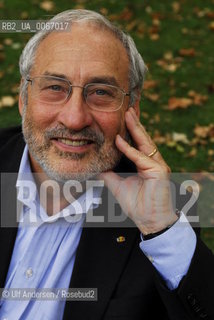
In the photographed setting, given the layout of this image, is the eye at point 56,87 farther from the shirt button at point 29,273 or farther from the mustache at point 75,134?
the shirt button at point 29,273

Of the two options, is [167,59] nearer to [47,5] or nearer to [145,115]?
[145,115]

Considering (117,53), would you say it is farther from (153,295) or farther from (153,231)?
(153,295)

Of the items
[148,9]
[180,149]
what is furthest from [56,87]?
[148,9]

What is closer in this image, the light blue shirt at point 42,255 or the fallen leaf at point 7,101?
the light blue shirt at point 42,255

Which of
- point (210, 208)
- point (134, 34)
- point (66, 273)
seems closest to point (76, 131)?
point (66, 273)

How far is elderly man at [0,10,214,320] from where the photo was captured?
2.35 metres

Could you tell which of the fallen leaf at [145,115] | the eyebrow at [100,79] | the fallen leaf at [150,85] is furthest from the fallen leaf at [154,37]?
the eyebrow at [100,79]

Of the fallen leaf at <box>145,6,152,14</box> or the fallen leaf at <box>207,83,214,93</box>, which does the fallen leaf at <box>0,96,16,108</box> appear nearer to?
the fallen leaf at <box>207,83,214,93</box>

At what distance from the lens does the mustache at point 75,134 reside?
2.46 metres

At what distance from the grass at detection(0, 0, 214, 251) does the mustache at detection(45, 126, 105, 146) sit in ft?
7.01

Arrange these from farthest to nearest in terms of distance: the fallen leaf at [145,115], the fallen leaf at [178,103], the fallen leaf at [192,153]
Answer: the fallen leaf at [178,103] → the fallen leaf at [145,115] → the fallen leaf at [192,153]

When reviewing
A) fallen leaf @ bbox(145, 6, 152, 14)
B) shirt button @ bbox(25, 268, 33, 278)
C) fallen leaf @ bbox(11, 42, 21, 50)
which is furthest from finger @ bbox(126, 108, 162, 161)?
fallen leaf @ bbox(145, 6, 152, 14)

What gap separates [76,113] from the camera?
2396 mm

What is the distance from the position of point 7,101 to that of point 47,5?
2306mm
